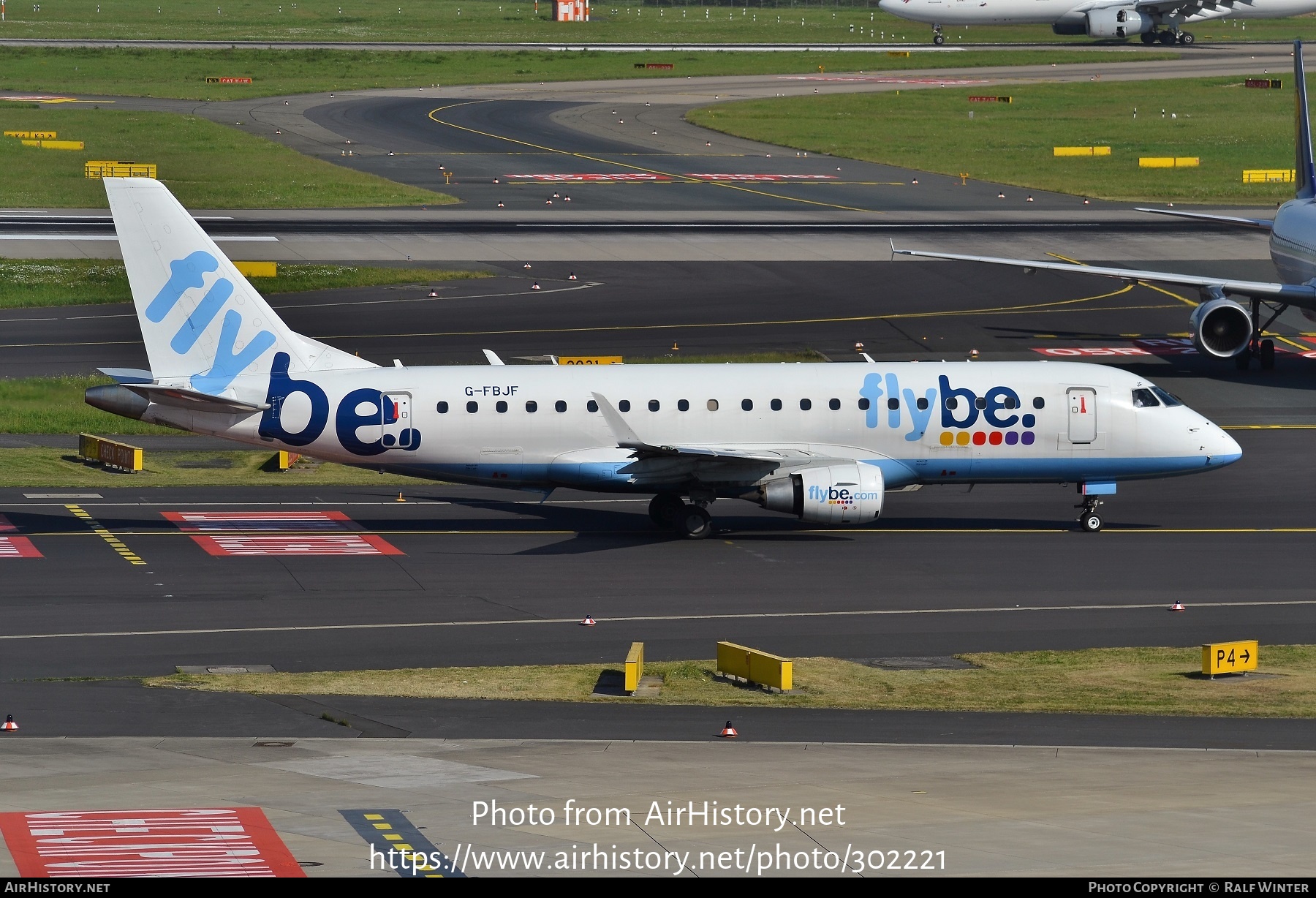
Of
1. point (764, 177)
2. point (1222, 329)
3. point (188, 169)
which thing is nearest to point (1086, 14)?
point (764, 177)

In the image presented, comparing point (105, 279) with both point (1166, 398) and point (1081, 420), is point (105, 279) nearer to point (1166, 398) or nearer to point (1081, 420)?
point (1081, 420)

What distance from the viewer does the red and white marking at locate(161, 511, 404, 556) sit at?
42.8 metres

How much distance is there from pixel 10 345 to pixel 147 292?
27.2 metres

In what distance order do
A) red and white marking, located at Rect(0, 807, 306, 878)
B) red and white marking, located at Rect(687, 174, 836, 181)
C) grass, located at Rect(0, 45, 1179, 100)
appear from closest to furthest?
red and white marking, located at Rect(0, 807, 306, 878) < red and white marking, located at Rect(687, 174, 836, 181) < grass, located at Rect(0, 45, 1179, 100)

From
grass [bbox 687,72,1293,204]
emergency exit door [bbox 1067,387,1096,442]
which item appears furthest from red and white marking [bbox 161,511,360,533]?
grass [bbox 687,72,1293,204]

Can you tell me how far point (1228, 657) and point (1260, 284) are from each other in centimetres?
3408

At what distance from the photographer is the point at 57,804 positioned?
23.1 m

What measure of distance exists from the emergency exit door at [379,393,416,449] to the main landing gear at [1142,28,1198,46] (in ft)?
535

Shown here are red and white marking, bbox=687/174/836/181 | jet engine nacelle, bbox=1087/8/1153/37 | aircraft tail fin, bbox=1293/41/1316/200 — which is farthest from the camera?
jet engine nacelle, bbox=1087/8/1153/37

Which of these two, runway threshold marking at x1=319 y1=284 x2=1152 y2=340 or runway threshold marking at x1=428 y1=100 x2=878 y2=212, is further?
runway threshold marking at x1=428 y1=100 x2=878 y2=212

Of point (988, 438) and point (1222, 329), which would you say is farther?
point (1222, 329)

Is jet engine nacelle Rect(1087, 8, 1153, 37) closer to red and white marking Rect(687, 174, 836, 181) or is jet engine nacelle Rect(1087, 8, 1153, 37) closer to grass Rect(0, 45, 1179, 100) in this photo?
grass Rect(0, 45, 1179, 100)

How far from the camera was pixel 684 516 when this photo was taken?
44.5 metres

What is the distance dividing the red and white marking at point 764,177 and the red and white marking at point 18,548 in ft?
243
